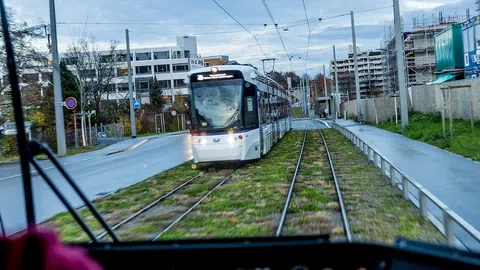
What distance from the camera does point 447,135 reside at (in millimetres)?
24359

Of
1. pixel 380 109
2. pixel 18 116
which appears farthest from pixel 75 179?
pixel 380 109

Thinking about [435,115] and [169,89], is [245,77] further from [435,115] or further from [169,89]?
[169,89]

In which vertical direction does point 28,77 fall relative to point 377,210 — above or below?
above

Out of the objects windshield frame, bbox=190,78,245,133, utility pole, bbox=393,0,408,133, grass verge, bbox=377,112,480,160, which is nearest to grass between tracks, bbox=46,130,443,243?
windshield frame, bbox=190,78,245,133

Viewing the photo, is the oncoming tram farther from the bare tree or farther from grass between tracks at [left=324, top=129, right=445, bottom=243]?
the bare tree

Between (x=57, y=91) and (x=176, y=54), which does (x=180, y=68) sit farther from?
(x=57, y=91)

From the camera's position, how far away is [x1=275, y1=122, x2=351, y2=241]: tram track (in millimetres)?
9145

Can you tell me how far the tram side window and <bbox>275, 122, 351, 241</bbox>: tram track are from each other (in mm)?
2220

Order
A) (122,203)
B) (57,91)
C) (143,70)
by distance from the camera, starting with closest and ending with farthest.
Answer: (122,203)
(57,91)
(143,70)

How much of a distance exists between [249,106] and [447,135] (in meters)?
10.1

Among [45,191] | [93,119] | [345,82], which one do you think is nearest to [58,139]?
[45,191]

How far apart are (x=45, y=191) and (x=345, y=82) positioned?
408 feet

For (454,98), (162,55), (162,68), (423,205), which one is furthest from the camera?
(162,55)

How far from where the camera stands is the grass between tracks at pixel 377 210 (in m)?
8.41
